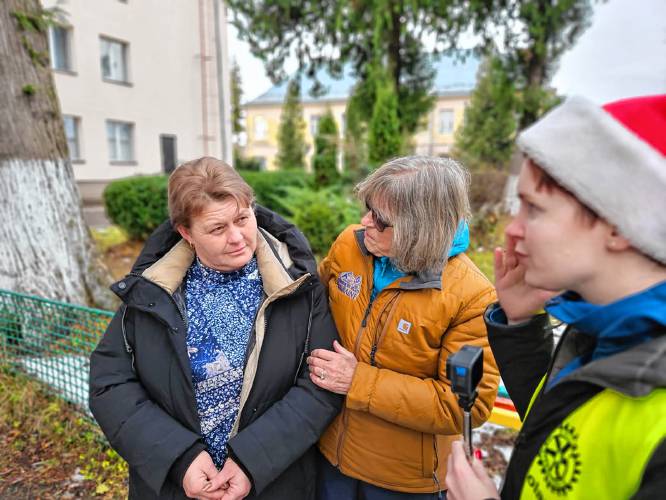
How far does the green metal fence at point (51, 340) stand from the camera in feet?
10.3

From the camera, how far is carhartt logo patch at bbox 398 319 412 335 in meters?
1.58

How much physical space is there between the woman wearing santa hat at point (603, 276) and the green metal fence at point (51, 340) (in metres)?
2.91

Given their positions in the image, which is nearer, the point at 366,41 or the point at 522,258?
the point at 522,258

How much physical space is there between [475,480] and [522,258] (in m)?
0.52

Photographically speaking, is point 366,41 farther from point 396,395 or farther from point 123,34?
point 396,395

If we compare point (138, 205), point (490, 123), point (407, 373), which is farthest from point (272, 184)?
point (490, 123)

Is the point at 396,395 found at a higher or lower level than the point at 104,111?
lower

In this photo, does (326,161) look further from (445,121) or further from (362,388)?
(445,121)

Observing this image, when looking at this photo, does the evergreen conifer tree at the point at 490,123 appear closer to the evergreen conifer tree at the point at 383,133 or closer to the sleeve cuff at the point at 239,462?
the evergreen conifer tree at the point at 383,133

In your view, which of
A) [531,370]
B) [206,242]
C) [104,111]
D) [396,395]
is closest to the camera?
[531,370]

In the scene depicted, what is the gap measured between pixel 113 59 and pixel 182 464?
18.7m

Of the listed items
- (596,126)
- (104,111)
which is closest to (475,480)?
(596,126)

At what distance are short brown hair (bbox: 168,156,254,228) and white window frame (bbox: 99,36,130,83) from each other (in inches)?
685

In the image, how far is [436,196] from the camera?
157 centimetres
